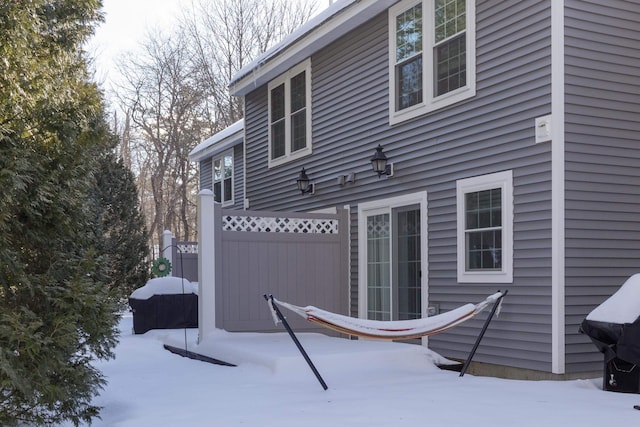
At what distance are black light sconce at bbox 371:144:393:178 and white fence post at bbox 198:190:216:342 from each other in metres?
2.06

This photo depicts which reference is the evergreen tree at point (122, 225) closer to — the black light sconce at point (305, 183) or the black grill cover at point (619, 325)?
the black light sconce at point (305, 183)

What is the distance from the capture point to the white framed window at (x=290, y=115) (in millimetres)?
10359

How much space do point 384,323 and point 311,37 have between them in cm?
511

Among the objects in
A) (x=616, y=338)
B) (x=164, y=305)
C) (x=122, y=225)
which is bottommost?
(x=164, y=305)

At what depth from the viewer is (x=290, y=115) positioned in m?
10.8

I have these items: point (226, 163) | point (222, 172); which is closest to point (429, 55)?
point (226, 163)

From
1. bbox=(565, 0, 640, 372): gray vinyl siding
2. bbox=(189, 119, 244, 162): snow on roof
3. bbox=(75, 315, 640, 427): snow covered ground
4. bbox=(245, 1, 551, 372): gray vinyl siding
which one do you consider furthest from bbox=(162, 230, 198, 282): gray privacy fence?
bbox=(565, 0, 640, 372): gray vinyl siding

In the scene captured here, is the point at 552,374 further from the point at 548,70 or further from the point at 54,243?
the point at 54,243

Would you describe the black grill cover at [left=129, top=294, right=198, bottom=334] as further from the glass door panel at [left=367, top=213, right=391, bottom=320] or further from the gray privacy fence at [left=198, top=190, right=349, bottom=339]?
the glass door panel at [left=367, top=213, right=391, bottom=320]

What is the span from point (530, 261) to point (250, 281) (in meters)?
3.85

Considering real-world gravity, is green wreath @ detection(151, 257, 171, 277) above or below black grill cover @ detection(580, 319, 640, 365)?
below

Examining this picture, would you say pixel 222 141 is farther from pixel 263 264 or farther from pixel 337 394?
pixel 337 394

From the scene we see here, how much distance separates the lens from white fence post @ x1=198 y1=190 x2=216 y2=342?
27.2 ft

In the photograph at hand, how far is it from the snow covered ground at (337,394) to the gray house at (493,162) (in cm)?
73
